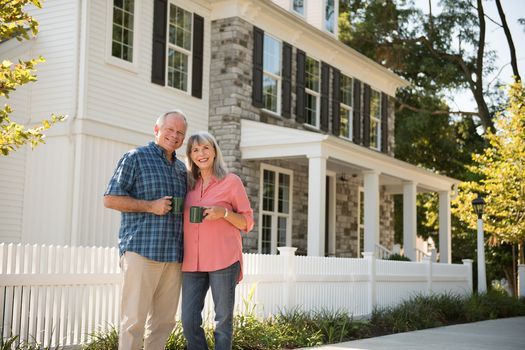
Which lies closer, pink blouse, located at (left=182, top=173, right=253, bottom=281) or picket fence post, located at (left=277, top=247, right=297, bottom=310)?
pink blouse, located at (left=182, top=173, right=253, bottom=281)

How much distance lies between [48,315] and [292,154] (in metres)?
7.67

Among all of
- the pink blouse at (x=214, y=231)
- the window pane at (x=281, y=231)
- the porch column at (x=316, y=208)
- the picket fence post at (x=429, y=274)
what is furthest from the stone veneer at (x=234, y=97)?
the pink blouse at (x=214, y=231)

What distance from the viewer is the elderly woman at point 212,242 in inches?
173

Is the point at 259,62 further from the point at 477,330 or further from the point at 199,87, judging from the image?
the point at 477,330

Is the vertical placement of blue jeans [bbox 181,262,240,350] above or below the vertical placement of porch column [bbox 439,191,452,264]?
below

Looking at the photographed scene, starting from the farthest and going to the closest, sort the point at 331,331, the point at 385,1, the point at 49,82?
the point at 385,1, the point at 49,82, the point at 331,331

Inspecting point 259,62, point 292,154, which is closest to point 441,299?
point 292,154

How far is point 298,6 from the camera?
56.5 ft

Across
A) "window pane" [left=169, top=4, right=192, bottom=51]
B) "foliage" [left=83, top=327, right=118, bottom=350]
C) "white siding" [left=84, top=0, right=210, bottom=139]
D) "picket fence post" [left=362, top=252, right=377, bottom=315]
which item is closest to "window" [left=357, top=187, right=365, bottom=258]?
"white siding" [left=84, top=0, right=210, bottom=139]

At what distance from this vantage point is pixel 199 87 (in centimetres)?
1376

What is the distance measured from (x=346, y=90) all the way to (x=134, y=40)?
7259 mm

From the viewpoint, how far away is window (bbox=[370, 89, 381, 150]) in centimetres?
1925

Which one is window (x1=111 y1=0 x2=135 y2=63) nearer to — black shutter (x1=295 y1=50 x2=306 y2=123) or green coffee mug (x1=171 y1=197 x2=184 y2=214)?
black shutter (x1=295 y1=50 x2=306 y2=123)

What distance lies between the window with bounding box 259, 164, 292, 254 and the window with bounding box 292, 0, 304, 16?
427cm
